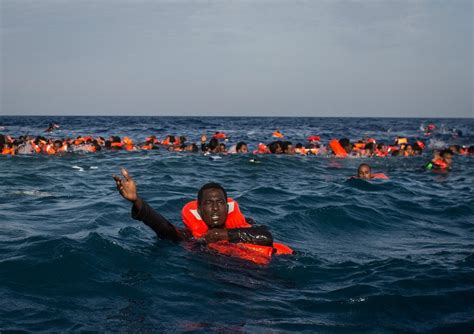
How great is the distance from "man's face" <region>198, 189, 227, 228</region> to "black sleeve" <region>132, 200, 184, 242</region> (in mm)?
491

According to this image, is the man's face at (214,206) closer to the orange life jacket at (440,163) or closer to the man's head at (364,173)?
the man's head at (364,173)

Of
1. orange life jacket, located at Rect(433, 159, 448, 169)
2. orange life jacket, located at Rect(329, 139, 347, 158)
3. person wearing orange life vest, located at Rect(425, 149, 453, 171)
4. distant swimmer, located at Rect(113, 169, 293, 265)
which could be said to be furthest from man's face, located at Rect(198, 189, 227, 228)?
orange life jacket, located at Rect(329, 139, 347, 158)

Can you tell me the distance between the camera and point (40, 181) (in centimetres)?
1330

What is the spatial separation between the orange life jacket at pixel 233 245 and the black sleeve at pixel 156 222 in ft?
0.80

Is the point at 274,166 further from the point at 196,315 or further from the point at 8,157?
the point at 196,315

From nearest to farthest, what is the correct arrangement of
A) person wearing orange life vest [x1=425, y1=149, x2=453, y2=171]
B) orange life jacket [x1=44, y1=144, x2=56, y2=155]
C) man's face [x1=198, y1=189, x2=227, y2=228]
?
1. man's face [x1=198, y1=189, x2=227, y2=228]
2. person wearing orange life vest [x1=425, y1=149, x2=453, y2=171]
3. orange life jacket [x1=44, y1=144, x2=56, y2=155]

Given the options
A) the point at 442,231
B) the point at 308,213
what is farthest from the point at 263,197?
the point at 442,231

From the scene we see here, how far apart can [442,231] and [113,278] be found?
5967 millimetres

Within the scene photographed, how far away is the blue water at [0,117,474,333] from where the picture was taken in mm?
4742

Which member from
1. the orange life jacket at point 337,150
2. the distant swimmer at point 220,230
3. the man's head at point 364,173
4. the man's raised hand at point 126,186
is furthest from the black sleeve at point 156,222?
the orange life jacket at point 337,150

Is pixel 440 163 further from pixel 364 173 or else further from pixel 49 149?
pixel 49 149

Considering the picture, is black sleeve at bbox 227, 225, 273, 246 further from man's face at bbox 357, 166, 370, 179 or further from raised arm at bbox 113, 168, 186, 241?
man's face at bbox 357, 166, 370, 179

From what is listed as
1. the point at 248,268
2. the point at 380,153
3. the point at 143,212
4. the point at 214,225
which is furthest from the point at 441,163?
the point at 143,212

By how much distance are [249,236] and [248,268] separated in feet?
1.31
